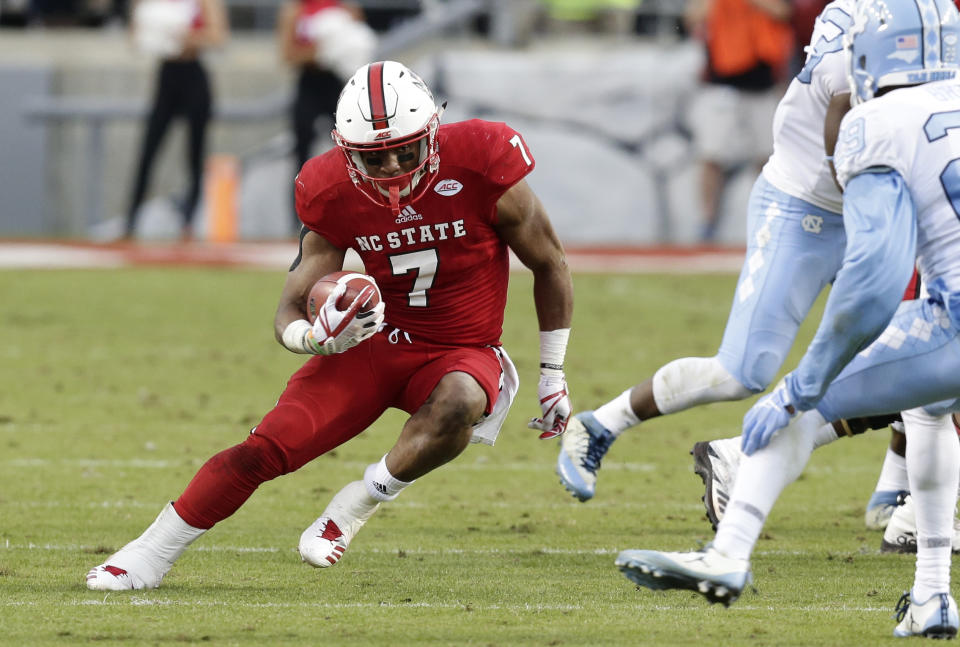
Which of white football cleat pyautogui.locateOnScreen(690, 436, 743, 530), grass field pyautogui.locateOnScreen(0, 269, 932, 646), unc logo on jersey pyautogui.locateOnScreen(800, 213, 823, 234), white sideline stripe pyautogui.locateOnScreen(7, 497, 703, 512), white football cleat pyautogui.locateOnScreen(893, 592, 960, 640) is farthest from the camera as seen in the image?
white sideline stripe pyautogui.locateOnScreen(7, 497, 703, 512)

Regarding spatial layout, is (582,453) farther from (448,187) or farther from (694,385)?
(448,187)

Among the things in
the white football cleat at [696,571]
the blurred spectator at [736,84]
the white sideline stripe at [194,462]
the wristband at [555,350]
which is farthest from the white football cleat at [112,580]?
the blurred spectator at [736,84]

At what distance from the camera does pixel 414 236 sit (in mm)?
4730

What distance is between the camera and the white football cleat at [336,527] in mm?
4570

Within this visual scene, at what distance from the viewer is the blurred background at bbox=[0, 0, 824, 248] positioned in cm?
1574

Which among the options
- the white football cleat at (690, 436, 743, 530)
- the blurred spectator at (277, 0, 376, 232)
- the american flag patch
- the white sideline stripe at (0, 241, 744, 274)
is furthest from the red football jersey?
the blurred spectator at (277, 0, 376, 232)

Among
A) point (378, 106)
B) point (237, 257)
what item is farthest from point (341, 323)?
point (237, 257)

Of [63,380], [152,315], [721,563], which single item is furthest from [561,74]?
[721,563]

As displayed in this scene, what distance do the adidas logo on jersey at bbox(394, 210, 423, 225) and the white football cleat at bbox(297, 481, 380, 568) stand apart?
74cm

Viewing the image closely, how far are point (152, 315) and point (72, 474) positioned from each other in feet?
15.4

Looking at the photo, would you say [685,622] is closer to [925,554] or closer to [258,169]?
[925,554]

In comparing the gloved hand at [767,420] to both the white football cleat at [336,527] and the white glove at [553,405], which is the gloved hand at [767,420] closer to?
the white glove at [553,405]

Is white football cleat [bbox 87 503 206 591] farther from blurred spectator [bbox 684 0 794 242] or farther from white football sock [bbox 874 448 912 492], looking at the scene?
blurred spectator [bbox 684 0 794 242]

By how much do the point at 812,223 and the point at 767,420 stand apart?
1190 millimetres
